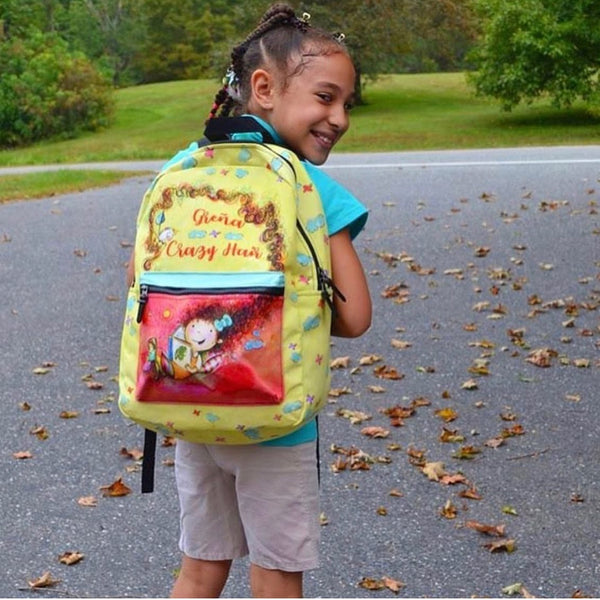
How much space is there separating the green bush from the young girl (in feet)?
120

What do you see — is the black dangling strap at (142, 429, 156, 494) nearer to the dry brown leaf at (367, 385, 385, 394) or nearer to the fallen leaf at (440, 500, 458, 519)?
the fallen leaf at (440, 500, 458, 519)

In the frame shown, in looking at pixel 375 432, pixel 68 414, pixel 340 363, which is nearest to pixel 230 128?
pixel 375 432

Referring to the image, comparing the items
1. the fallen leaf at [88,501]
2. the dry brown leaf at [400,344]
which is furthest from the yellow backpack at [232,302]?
the dry brown leaf at [400,344]

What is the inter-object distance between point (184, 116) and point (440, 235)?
29938 millimetres

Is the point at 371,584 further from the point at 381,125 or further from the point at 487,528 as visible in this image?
the point at 381,125

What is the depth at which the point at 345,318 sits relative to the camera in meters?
2.67

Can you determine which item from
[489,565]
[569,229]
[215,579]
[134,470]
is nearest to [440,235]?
[569,229]

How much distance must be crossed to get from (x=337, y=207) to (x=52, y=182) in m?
14.7

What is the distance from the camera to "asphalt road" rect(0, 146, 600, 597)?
430cm

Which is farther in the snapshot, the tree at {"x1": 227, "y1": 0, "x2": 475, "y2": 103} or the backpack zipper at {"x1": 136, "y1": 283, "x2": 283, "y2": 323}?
the tree at {"x1": 227, "y1": 0, "x2": 475, "y2": 103}

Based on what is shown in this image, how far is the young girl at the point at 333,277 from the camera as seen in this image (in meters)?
2.66

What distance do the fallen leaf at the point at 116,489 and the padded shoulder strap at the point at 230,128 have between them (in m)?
2.67

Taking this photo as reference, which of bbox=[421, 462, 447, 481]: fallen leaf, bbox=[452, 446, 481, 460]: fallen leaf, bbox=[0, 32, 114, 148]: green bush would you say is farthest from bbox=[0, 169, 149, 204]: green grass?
bbox=[0, 32, 114, 148]: green bush

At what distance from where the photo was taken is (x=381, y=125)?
3194 cm
